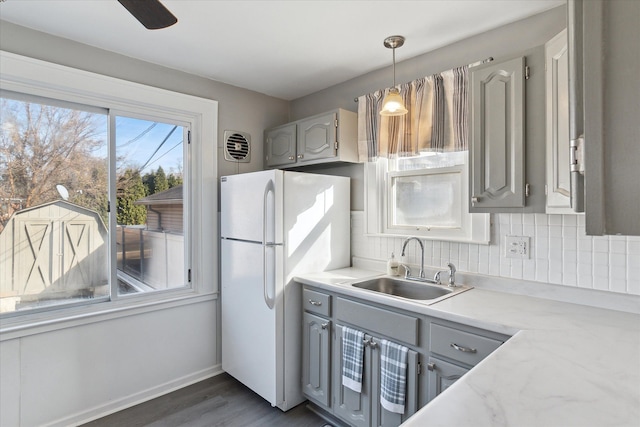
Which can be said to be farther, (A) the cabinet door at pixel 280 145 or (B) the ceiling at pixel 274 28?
(A) the cabinet door at pixel 280 145

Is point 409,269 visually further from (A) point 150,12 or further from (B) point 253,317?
(A) point 150,12

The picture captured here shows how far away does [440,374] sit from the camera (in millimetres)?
1632

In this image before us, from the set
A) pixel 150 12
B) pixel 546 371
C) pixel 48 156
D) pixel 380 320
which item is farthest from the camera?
pixel 48 156

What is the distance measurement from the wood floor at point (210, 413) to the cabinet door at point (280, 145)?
1902mm

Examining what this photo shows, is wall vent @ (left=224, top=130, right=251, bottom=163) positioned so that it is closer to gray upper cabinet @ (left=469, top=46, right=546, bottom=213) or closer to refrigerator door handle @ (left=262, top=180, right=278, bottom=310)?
refrigerator door handle @ (left=262, top=180, right=278, bottom=310)

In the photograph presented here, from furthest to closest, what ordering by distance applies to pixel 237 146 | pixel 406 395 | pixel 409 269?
pixel 237 146
pixel 409 269
pixel 406 395

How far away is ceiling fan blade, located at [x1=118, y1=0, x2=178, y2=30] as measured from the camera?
1125 millimetres

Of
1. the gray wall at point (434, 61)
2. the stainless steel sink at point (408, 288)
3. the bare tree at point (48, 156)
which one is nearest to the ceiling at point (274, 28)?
the gray wall at point (434, 61)

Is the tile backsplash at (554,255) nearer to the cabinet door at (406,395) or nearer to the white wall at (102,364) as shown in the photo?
the cabinet door at (406,395)

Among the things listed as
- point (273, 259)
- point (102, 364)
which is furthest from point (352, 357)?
point (102, 364)

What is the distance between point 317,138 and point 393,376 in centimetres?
178

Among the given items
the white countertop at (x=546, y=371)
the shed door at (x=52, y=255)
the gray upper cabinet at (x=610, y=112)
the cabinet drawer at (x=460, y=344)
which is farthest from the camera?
the shed door at (x=52, y=255)

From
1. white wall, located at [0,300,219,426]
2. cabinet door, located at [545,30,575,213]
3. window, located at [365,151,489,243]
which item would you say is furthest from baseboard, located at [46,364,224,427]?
cabinet door, located at [545,30,575,213]

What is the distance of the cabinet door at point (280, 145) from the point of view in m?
2.94
